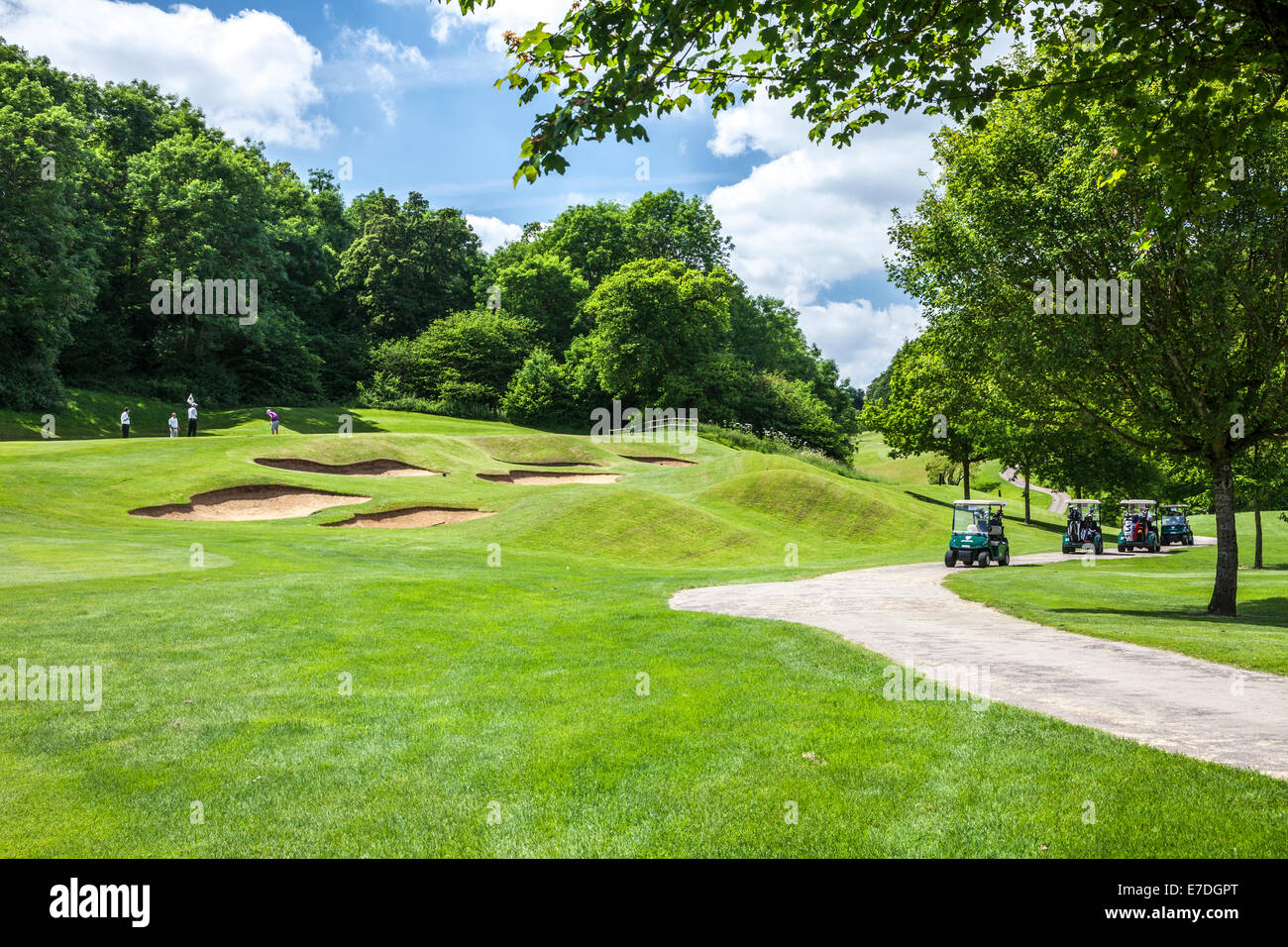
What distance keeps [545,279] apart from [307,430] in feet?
116

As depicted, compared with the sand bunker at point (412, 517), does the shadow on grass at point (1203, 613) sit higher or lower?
lower

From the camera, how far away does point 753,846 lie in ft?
17.4

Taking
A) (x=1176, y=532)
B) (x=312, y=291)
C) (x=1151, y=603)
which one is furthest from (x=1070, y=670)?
(x=312, y=291)

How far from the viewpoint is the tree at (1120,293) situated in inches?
685

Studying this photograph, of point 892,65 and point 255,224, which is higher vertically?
point 255,224

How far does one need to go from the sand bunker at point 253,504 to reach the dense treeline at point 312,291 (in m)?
24.5

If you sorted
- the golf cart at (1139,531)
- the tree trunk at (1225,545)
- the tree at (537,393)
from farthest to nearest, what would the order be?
the tree at (537,393), the golf cart at (1139,531), the tree trunk at (1225,545)

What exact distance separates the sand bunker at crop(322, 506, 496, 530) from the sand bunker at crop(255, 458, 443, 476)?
22.7 feet

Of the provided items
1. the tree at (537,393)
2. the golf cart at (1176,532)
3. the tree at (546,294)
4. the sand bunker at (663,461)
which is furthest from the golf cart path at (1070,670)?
the tree at (546,294)

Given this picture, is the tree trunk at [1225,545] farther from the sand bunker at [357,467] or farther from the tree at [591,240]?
the tree at [591,240]

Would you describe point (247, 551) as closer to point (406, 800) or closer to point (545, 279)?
point (406, 800)

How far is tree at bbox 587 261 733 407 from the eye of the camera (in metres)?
67.6

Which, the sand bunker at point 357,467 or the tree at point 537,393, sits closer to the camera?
the sand bunker at point 357,467
